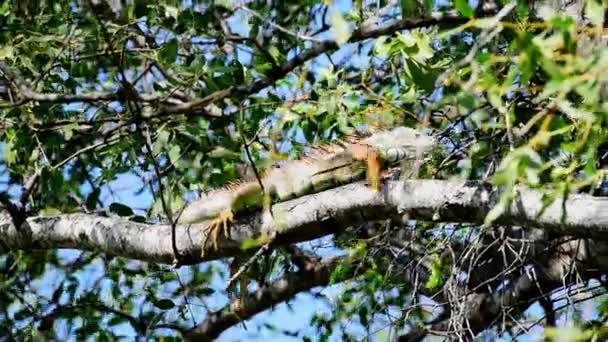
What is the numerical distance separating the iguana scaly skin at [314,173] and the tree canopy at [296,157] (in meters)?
0.06

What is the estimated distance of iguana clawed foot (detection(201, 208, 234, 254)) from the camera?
3.59 meters

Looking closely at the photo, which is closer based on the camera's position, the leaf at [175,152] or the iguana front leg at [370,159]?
the iguana front leg at [370,159]

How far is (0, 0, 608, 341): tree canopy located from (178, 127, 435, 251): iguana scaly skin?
0.06m

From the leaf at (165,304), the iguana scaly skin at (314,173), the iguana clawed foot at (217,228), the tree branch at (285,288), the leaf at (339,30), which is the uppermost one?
the leaf at (339,30)

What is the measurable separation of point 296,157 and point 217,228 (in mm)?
940

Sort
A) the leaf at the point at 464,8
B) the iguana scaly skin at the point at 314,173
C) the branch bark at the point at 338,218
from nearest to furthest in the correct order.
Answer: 1. the leaf at the point at 464,8
2. the branch bark at the point at 338,218
3. the iguana scaly skin at the point at 314,173

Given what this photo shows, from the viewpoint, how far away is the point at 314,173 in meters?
4.34

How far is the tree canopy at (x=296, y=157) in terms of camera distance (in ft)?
9.73

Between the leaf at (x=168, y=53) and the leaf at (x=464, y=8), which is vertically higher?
the leaf at (x=168, y=53)

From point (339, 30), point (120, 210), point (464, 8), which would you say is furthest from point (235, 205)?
point (464, 8)

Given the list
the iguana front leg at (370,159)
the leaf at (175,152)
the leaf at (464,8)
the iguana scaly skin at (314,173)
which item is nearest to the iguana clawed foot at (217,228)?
the iguana scaly skin at (314,173)

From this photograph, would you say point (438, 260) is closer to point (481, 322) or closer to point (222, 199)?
point (481, 322)

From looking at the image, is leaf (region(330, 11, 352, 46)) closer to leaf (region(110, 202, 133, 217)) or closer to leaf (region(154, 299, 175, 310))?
leaf (region(110, 202, 133, 217))

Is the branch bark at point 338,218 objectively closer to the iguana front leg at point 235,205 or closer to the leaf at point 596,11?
the iguana front leg at point 235,205
